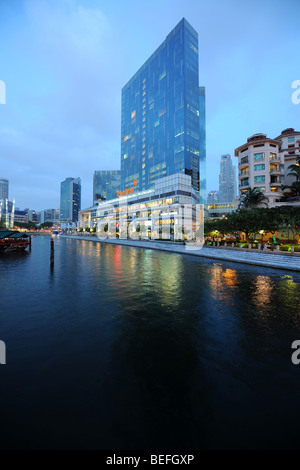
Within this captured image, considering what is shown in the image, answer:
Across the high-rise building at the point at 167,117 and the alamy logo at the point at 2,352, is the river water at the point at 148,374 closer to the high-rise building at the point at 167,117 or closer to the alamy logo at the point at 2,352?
the alamy logo at the point at 2,352

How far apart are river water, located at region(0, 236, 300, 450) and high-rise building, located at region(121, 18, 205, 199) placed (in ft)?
270

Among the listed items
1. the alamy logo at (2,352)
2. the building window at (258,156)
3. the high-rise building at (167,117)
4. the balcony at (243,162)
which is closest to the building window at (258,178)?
the balcony at (243,162)

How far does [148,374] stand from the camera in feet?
16.7

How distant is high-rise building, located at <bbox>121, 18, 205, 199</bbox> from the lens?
3548 inches

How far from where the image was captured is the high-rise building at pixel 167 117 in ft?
296

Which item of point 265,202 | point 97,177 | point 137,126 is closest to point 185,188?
point 265,202

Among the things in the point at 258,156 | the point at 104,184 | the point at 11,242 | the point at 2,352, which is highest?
the point at 104,184

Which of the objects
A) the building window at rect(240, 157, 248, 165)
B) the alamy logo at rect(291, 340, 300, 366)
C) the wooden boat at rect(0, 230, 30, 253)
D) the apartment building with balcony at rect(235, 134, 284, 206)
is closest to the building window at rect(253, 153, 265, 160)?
the apartment building with balcony at rect(235, 134, 284, 206)

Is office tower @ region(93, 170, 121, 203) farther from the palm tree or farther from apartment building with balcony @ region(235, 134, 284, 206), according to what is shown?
the palm tree

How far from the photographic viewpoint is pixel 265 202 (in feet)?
187

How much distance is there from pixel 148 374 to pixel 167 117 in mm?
112001

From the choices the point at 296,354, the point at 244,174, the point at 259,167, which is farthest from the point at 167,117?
the point at 296,354

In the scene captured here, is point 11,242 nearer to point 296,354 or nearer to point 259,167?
point 296,354

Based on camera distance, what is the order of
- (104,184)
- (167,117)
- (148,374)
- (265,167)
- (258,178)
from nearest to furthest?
(148,374) < (265,167) < (258,178) < (167,117) < (104,184)
